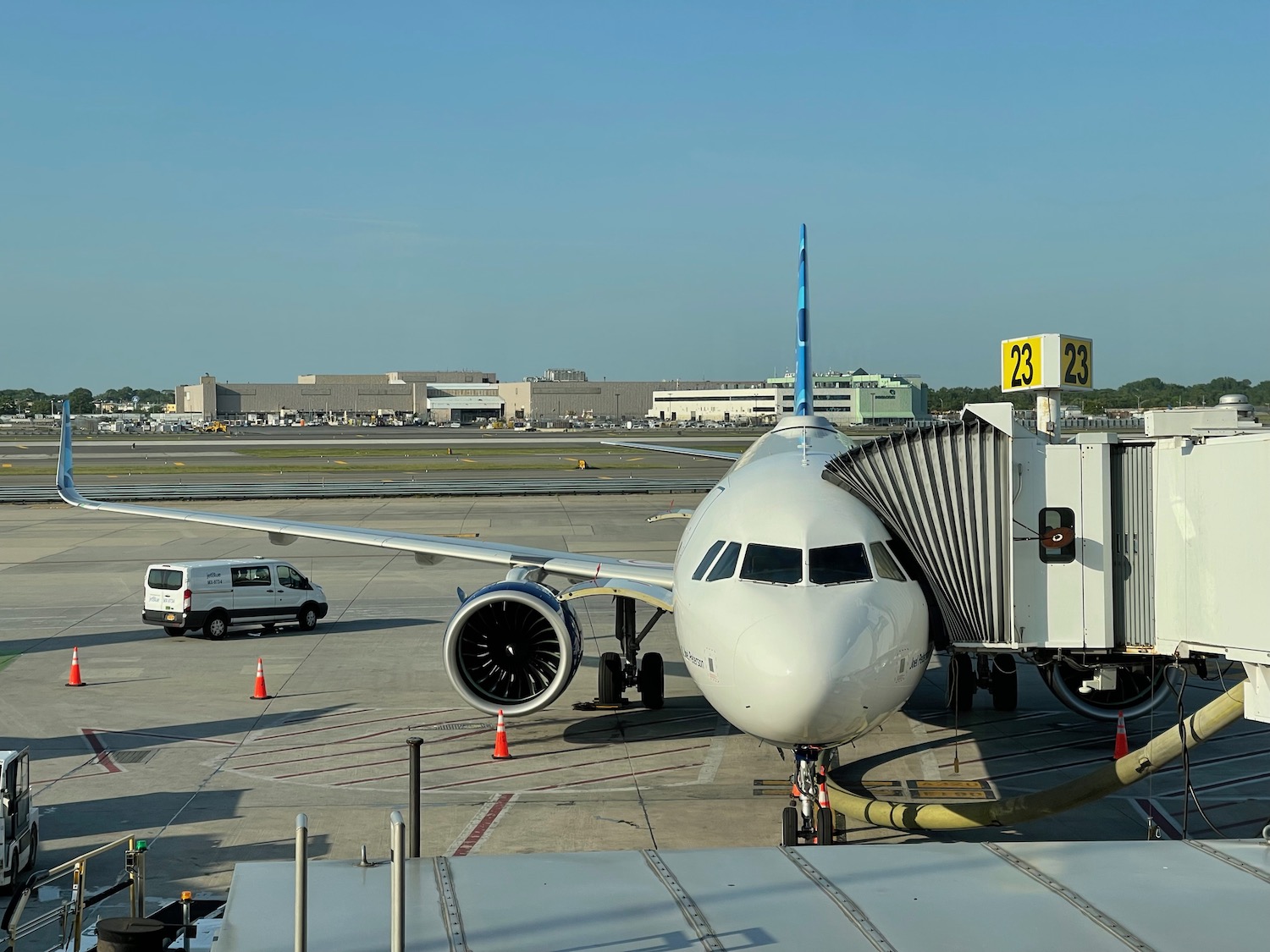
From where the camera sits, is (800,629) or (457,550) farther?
(457,550)

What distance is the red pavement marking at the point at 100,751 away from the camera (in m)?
17.0

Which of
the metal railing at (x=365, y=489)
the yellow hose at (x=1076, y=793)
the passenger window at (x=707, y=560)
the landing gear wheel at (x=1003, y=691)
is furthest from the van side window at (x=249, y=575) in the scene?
the metal railing at (x=365, y=489)

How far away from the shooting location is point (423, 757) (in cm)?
1762

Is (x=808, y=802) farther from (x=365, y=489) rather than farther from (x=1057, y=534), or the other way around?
(x=365, y=489)

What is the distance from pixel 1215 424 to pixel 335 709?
14224 millimetres

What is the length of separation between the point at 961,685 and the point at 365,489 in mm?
46411

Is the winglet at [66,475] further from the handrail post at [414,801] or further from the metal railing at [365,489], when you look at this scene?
the metal railing at [365,489]

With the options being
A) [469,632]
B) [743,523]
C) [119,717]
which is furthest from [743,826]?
[119,717]

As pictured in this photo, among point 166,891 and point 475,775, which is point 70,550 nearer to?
point 475,775

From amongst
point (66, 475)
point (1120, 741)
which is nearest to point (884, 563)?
point (1120, 741)

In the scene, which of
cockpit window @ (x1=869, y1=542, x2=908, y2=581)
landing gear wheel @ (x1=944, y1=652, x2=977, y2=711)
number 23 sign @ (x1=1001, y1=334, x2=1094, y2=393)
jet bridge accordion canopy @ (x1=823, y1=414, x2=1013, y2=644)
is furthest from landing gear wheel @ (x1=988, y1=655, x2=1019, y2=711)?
cockpit window @ (x1=869, y1=542, x2=908, y2=581)

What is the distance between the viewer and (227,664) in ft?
81.0

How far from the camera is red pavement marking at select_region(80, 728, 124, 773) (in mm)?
16969

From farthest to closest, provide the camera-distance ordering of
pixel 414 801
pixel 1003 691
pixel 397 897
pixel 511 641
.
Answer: pixel 1003 691
pixel 511 641
pixel 414 801
pixel 397 897
